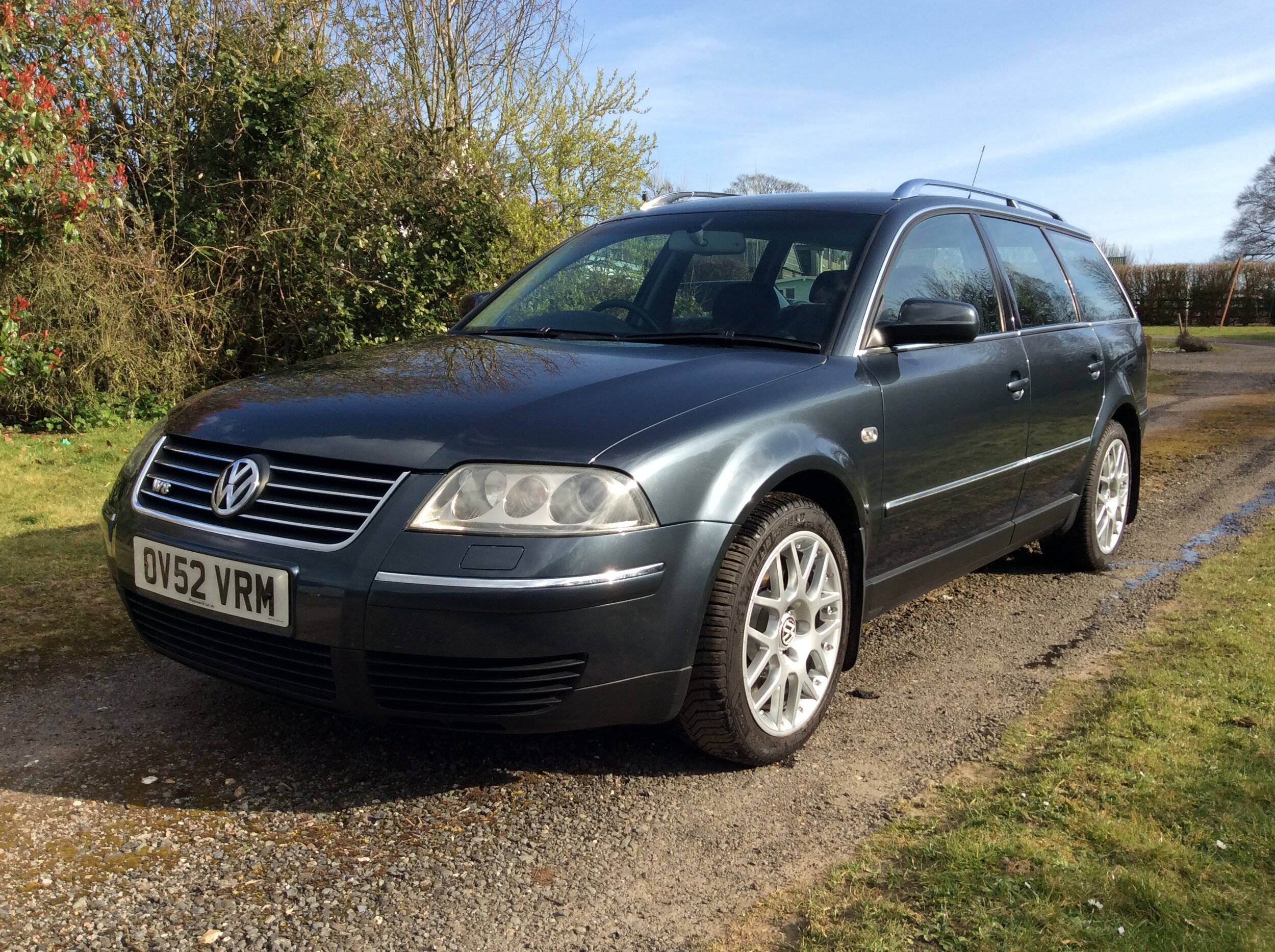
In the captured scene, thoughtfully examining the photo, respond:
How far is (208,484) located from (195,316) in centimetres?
697

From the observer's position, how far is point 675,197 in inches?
191

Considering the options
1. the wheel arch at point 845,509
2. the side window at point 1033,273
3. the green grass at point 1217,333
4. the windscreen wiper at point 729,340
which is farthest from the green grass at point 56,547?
the green grass at point 1217,333

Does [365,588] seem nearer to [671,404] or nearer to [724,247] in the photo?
[671,404]

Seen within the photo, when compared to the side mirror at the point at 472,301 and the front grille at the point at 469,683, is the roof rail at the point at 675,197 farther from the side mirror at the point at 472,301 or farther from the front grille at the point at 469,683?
the front grille at the point at 469,683

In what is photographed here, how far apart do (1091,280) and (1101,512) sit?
4.03ft

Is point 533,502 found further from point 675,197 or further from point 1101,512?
point 1101,512

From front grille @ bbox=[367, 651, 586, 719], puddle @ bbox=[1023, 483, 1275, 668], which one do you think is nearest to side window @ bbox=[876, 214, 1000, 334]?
puddle @ bbox=[1023, 483, 1275, 668]

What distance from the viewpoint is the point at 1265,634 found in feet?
13.3

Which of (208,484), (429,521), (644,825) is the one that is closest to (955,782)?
(644,825)

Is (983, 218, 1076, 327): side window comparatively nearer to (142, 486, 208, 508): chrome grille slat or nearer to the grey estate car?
the grey estate car

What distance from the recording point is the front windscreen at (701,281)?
11.8ft

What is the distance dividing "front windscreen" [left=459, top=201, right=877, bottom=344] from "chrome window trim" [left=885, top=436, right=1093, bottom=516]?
606 mm

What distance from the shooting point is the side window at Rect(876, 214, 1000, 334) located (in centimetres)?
374

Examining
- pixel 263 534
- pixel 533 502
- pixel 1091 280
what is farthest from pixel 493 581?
pixel 1091 280
